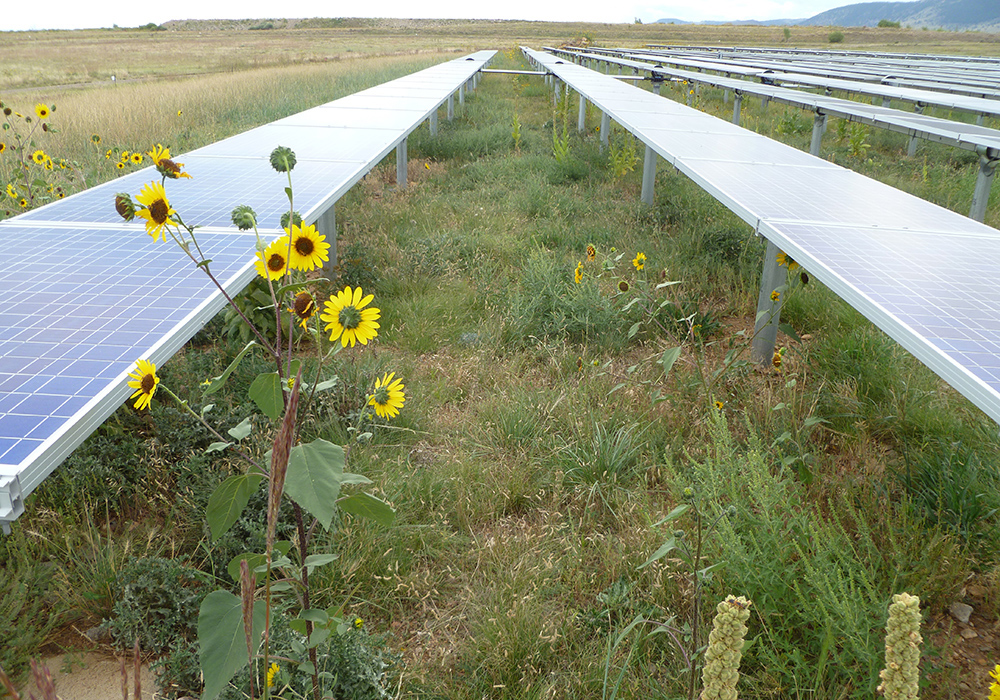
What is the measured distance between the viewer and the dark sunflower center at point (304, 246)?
142 cm

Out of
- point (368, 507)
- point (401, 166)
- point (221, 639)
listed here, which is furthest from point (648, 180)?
point (221, 639)

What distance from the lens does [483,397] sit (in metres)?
3.25

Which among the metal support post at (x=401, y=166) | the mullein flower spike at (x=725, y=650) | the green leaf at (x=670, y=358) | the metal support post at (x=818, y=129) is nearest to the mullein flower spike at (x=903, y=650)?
the mullein flower spike at (x=725, y=650)

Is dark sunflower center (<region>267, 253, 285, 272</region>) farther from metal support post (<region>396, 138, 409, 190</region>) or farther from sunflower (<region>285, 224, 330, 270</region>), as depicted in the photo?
metal support post (<region>396, 138, 409, 190</region>)

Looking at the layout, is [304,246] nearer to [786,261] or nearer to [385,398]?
[385,398]

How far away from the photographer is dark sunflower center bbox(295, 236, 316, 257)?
142cm

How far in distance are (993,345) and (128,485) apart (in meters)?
2.71

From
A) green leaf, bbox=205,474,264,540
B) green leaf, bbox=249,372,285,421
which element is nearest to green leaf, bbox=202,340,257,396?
green leaf, bbox=249,372,285,421

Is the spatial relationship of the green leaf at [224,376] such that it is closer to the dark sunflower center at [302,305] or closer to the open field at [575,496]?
the dark sunflower center at [302,305]

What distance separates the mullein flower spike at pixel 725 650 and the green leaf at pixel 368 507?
66 cm

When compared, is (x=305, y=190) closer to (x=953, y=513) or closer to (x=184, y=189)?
(x=184, y=189)

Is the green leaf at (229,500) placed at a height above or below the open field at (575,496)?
above

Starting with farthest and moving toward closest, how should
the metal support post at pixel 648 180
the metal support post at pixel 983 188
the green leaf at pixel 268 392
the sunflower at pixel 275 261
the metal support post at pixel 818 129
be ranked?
the metal support post at pixel 818 129, the metal support post at pixel 648 180, the metal support post at pixel 983 188, the sunflower at pixel 275 261, the green leaf at pixel 268 392

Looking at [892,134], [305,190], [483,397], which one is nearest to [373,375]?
[483,397]
